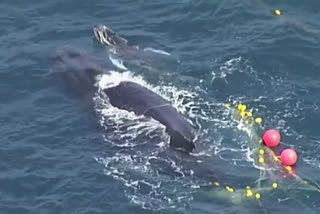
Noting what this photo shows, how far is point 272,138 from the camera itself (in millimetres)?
28781

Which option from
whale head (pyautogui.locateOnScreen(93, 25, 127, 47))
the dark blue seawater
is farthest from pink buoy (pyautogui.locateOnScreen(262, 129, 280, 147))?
whale head (pyautogui.locateOnScreen(93, 25, 127, 47))

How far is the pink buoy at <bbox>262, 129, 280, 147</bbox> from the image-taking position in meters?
28.8

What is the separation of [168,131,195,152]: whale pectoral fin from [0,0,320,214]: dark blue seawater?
408 mm

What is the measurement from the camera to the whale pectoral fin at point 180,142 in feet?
92.7

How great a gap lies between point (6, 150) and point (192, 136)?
261 inches

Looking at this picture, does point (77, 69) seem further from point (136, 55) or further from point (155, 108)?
point (155, 108)

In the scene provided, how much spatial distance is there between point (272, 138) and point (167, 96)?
16.5ft

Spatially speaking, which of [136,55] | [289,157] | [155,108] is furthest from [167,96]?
[289,157]

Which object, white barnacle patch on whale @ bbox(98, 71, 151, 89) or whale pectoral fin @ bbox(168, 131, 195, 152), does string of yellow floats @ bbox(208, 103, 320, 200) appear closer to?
whale pectoral fin @ bbox(168, 131, 195, 152)

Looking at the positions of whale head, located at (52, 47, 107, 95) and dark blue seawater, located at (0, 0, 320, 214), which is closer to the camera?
dark blue seawater, located at (0, 0, 320, 214)

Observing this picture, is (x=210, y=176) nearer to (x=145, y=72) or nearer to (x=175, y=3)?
(x=145, y=72)

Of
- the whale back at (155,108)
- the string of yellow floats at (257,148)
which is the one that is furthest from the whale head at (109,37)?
the string of yellow floats at (257,148)

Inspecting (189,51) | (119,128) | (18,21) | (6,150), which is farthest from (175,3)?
(6,150)

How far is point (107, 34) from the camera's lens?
35.3 metres
